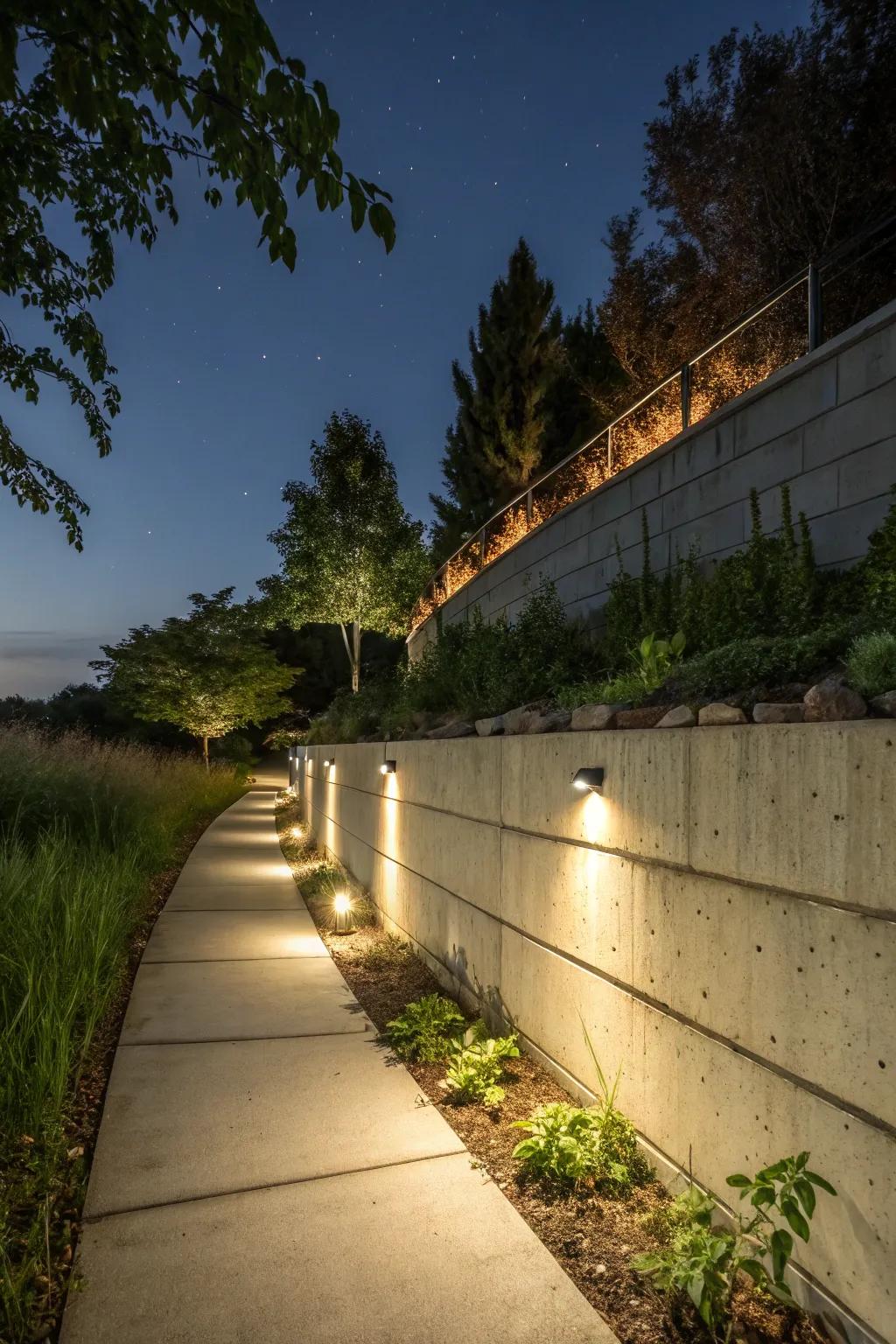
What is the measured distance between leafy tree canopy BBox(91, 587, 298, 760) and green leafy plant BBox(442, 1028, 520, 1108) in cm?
2089

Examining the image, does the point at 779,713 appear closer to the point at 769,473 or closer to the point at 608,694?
the point at 608,694

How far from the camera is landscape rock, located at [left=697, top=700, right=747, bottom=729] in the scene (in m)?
2.58

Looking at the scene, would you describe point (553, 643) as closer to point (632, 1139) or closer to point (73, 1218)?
point (632, 1139)

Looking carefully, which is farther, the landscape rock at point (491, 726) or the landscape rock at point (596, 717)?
the landscape rock at point (491, 726)

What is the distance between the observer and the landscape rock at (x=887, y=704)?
81.0 inches

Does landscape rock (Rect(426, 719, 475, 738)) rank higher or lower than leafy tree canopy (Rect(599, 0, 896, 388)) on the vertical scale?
lower

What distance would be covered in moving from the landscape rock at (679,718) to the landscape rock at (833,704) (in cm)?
51

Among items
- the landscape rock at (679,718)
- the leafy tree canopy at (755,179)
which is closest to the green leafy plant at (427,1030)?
the landscape rock at (679,718)

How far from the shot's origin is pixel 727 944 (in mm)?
2273

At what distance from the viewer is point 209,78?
7.47 ft

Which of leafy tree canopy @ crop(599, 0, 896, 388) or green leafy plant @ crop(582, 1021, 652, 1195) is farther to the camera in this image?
leafy tree canopy @ crop(599, 0, 896, 388)

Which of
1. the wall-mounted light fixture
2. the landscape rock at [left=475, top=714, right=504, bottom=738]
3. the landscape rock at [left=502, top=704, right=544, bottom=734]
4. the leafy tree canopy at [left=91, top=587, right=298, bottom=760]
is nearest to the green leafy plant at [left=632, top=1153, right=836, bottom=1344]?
the landscape rock at [left=502, top=704, right=544, bottom=734]

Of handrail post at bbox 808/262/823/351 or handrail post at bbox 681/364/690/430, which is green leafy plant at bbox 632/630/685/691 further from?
handrail post at bbox 681/364/690/430

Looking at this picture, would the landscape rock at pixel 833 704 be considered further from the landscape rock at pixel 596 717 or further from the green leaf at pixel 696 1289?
the green leaf at pixel 696 1289
